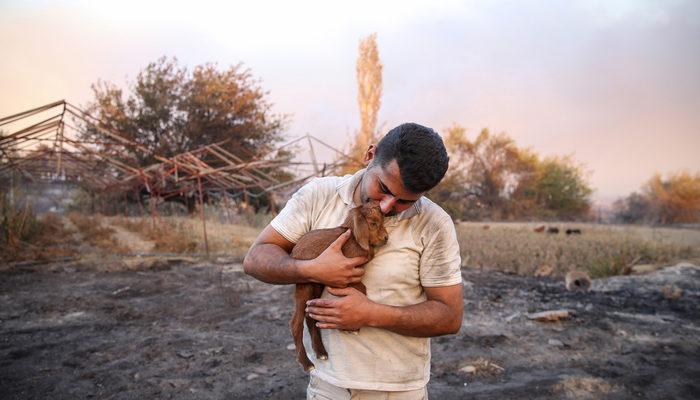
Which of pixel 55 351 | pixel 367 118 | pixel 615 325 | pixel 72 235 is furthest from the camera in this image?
pixel 367 118

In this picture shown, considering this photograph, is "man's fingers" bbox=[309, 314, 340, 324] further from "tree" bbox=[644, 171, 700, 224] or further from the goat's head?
"tree" bbox=[644, 171, 700, 224]

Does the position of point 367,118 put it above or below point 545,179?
above

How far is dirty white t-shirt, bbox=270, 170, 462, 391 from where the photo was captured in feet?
6.14

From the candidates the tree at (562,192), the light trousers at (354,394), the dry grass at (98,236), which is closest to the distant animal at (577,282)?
the light trousers at (354,394)

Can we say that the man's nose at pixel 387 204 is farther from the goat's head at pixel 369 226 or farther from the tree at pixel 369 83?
the tree at pixel 369 83

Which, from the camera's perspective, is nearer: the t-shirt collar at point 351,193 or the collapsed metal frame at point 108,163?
the t-shirt collar at point 351,193

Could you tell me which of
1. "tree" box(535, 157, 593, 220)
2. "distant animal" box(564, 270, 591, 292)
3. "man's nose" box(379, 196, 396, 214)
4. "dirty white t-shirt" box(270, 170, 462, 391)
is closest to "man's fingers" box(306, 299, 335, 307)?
"dirty white t-shirt" box(270, 170, 462, 391)

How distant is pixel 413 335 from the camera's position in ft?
5.95

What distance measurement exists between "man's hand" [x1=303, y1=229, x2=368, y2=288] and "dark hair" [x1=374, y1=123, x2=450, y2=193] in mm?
378

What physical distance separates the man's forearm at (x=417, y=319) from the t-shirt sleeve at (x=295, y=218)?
0.55 m

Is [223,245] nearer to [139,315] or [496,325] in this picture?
[139,315]

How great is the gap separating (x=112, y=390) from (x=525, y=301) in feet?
22.9

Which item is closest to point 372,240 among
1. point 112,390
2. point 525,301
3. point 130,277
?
point 112,390

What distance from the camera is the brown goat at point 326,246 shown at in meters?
1.78
